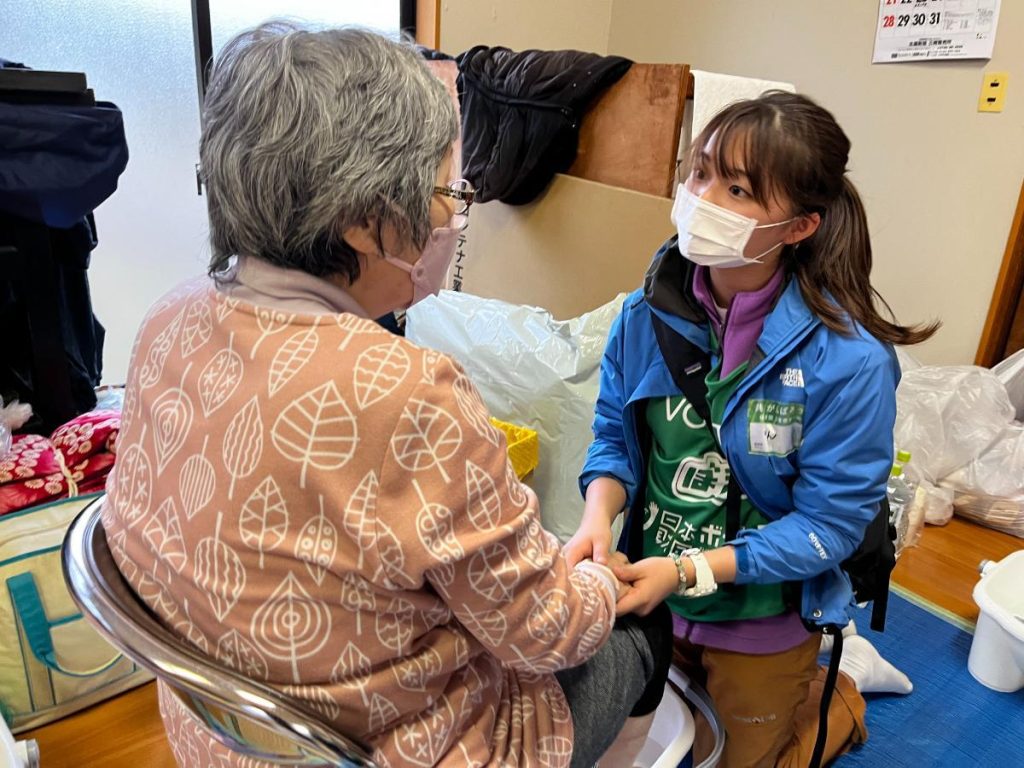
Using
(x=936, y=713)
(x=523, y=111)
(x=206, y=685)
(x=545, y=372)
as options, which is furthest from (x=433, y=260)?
(x=523, y=111)

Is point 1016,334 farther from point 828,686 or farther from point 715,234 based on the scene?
point 715,234

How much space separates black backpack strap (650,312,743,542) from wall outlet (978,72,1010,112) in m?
2.13

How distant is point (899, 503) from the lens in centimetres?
219

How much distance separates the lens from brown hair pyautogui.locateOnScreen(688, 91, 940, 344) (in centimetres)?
101

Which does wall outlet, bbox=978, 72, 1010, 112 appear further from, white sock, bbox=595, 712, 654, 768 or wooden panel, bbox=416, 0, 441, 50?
white sock, bbox=595, 712, 654, 768

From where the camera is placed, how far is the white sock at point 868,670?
1.59 metres

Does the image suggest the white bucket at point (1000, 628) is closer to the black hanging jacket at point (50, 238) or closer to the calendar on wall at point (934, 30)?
the calendar on wall at point (934, 30)

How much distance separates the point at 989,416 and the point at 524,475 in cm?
155

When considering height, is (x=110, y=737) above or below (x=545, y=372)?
below

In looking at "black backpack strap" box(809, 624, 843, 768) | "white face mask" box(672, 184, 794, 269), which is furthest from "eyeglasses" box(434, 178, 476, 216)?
"black backpack strap" box(809, 624, 843, 768)

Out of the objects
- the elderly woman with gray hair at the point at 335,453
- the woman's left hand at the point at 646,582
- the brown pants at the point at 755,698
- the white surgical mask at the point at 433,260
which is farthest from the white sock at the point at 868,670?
the white surgical mask at the point at 433,260

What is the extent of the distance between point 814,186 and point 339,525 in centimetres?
78

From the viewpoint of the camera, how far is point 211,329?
699 mm

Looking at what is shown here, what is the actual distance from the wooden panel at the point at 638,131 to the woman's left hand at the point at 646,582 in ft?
4.11
